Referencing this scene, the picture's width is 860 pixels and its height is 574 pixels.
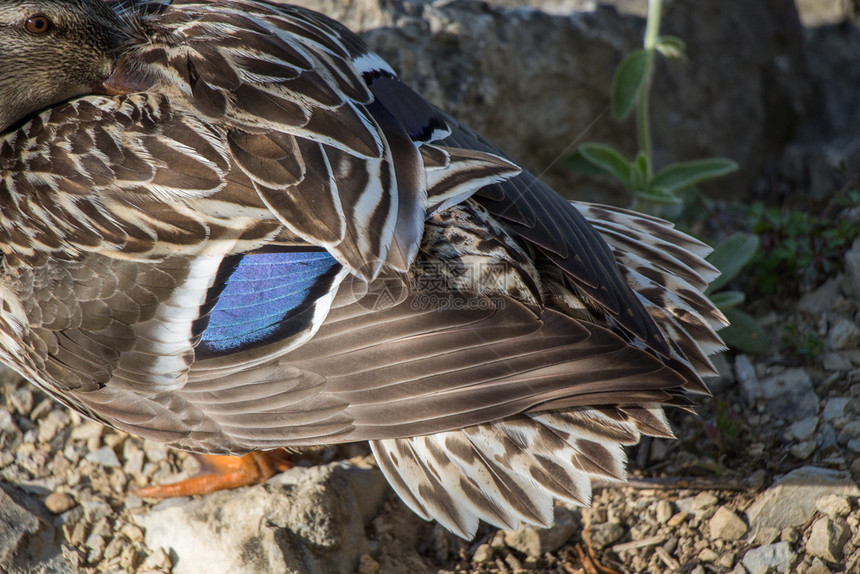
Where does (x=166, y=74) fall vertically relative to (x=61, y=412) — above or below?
above

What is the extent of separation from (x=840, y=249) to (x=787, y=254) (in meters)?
0.22

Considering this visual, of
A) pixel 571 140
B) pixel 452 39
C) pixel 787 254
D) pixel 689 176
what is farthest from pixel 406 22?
pixel 787 254

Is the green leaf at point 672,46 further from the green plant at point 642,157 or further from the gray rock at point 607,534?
the gray rock at point 607,534

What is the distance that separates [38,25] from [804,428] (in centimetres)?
284

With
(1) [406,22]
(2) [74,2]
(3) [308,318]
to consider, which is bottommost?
(3) [308,318]

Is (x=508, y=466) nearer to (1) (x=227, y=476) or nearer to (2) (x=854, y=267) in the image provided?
(1) (x=227, y=476)

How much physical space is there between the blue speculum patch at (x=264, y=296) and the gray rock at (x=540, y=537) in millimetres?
1106

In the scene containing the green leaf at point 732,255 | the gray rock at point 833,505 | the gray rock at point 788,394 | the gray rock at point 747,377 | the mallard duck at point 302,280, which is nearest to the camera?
the mallard duck at point 302,280

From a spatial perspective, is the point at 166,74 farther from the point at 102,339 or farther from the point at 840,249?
the point at 840,249

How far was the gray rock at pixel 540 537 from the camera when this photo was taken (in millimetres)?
2494

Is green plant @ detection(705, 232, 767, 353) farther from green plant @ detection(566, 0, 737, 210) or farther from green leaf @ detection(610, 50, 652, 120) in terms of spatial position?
green leaf @ detection(610, 50, 652, 120)

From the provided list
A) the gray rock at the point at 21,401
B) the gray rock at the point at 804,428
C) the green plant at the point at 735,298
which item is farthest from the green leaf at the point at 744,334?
the gray rock at the point at 21,401

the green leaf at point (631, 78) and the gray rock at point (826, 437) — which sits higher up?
the green leaf at point (631, 78)

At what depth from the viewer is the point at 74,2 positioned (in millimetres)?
2375
